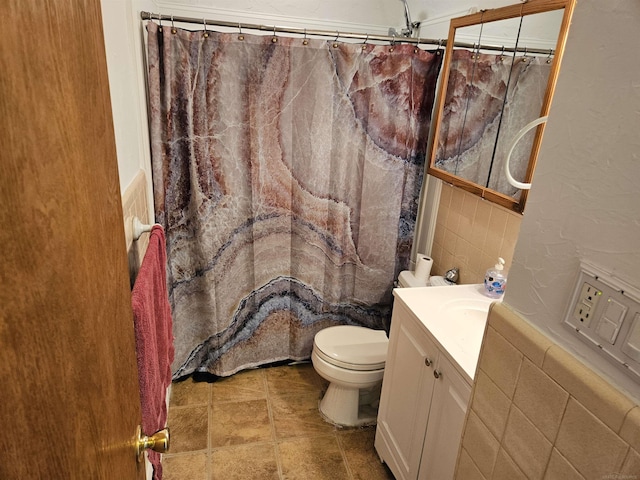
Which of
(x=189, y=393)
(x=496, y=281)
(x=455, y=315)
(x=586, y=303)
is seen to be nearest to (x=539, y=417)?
(x=586, y=303)

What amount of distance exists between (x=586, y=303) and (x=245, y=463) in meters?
1.72

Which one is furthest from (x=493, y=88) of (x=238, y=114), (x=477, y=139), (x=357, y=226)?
(x=238, y=114)

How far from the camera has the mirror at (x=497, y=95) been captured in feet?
4.66

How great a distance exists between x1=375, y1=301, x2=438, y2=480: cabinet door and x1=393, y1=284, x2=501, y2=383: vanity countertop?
5 centimetres

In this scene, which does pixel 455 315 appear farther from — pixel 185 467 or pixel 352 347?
pixel 185 467

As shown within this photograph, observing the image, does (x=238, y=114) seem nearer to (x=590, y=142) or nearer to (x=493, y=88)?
(x=493, y=88)

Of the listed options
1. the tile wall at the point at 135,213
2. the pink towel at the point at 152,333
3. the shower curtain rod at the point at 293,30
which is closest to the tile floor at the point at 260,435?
the pink towel at the point at 152,333

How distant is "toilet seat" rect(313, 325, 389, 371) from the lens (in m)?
2.03

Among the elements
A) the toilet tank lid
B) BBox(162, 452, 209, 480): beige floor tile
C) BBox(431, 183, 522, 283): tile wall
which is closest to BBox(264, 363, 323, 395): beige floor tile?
BBox(162, 452, 209, 480): beige floor tile

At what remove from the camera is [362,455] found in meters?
1.99

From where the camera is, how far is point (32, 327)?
15.3 inches

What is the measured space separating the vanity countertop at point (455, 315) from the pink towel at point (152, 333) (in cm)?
90

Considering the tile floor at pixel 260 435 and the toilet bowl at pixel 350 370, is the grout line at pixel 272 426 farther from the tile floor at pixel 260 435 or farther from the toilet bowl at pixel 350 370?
the toilet bowl at pixel 350 370

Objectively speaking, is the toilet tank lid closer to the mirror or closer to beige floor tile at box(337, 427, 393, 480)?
the mirror
